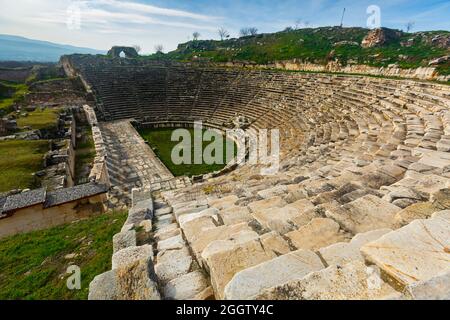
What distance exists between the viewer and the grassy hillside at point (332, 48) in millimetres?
23469

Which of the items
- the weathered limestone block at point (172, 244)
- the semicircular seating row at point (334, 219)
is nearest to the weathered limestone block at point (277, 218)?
the semicircular seating row at point (334, 219)

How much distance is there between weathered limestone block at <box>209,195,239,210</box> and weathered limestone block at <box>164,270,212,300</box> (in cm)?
206

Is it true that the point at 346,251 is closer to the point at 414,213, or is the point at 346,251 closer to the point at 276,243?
the point at 276,243

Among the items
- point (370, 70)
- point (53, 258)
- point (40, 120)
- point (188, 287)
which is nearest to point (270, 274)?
point (188, 287)

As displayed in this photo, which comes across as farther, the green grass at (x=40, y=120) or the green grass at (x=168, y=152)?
the green grass at (x=40, y=120)

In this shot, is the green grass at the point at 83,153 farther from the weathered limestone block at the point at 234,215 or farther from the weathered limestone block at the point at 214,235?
the weathered limestone block at the point at 214,235

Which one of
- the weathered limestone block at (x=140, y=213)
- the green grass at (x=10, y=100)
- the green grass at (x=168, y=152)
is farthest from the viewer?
the green grass at (x=10, y=100)

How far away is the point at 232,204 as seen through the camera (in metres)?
4.53

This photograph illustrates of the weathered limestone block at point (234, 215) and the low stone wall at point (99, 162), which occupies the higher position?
the weathered limestone block at point (234, 215)

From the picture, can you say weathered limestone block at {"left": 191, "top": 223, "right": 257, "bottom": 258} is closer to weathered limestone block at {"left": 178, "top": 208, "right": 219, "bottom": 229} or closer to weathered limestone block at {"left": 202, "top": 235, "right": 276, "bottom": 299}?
weathered limestone block at {"left": 202, "top": 235, "right": 276, "bottom": 299}

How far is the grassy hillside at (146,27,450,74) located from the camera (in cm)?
2347

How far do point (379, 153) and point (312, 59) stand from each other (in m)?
27.4

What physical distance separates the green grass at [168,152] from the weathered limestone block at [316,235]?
9.89 metres

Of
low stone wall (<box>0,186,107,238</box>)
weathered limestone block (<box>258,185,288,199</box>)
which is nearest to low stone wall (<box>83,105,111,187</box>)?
low stone wall (<box>0,186,107,238</box>)
